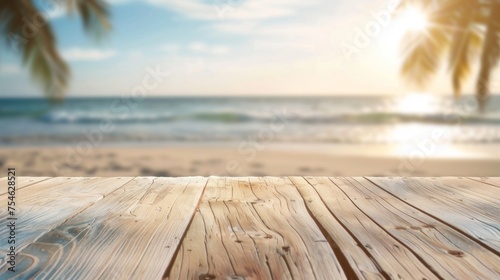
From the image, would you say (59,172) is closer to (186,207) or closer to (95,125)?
(186,207)

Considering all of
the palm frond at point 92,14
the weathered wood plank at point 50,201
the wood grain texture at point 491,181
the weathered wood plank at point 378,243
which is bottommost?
the weathered wood plank at point 50,201

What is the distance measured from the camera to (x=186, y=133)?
36.5ft

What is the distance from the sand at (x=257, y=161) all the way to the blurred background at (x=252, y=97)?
0.03 meters

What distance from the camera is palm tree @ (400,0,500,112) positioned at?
23.2 ft

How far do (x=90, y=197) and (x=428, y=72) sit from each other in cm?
673

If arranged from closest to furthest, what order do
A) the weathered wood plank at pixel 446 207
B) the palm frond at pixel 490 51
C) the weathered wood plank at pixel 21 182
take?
the weathered wood plank at pixel 446 207
the weathered wood plank at pixel 21 182
the palm frond at pixel 490 51

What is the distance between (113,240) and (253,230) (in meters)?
0.36

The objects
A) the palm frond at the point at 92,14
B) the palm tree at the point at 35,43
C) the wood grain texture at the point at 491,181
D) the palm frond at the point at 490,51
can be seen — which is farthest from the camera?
the palm frond at the point at 490,51

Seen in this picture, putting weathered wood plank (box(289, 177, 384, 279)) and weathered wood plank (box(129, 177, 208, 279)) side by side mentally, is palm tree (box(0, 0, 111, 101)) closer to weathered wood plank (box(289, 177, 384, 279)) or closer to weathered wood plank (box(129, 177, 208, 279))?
weathered wood plank (box(129, 177, 208, 279))

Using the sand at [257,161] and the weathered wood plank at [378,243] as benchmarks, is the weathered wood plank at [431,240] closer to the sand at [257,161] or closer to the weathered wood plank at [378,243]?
the weathered wood plank at [378,243]

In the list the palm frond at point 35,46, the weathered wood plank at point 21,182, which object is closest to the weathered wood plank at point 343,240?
the weathered wood plank at point 21,182

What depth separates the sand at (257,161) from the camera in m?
5.81

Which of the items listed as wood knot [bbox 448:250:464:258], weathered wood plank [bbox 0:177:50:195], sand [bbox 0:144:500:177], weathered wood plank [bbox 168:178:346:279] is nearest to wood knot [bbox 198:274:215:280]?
weathered wood plank [bbox 168:178:346:279]

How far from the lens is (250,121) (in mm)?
13445
